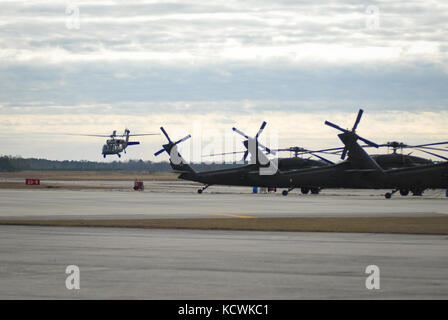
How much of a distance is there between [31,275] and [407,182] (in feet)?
198

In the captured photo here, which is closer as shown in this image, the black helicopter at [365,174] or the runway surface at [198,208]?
the runway surface at [198,208]

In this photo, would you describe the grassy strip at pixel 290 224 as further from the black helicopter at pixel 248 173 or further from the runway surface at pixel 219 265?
the black helicopter at pixel 248 173

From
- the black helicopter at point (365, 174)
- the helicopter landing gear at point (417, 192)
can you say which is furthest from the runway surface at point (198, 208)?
the helicopter landing gear at point (417, 192)

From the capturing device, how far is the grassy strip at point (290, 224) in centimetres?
3309

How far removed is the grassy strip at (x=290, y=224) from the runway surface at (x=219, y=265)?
113 inches

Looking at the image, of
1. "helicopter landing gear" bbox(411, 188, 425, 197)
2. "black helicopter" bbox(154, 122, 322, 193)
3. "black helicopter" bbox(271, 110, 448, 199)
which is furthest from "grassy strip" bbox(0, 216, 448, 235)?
"black helicopter" bbox(154, 122, 322, 193)

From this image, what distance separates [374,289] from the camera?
15523 mm

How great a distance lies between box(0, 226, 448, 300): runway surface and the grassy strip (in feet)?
9.44

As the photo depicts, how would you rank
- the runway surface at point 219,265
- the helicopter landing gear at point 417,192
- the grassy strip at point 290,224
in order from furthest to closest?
the helicopter landing gear at point 417,192 → the grassy strip at point 290,224 → the runway surface at point 219,265

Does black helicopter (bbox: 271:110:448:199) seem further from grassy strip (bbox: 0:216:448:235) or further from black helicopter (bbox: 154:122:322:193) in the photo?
grassy strip (bbox: 0:216:448:235)

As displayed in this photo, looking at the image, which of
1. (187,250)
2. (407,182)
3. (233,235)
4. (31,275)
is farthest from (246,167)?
(31,275)

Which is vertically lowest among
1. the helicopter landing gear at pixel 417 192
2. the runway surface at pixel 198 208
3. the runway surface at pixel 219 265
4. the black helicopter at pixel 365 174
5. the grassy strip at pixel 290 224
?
the runway surface at pixel 219 265

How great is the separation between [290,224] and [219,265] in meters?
16.8
